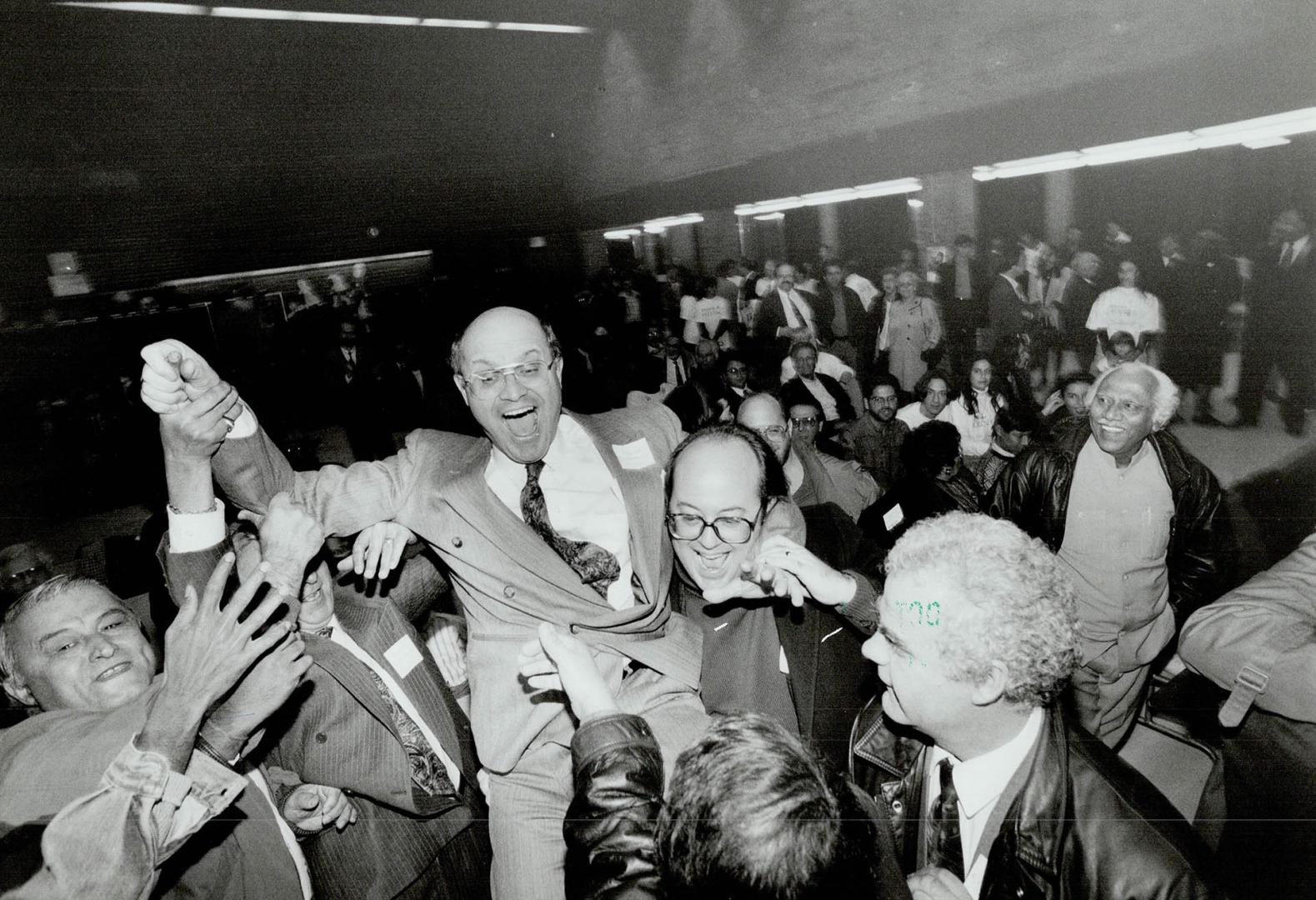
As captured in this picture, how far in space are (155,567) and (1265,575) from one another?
10.1 ft

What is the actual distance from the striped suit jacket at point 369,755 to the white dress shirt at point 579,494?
453 millimetres

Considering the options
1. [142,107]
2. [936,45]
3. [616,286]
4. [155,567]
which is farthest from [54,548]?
[936,45]

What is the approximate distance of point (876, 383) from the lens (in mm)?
3592

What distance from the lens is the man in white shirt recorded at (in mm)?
915

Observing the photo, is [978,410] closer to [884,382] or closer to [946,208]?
[884,382]

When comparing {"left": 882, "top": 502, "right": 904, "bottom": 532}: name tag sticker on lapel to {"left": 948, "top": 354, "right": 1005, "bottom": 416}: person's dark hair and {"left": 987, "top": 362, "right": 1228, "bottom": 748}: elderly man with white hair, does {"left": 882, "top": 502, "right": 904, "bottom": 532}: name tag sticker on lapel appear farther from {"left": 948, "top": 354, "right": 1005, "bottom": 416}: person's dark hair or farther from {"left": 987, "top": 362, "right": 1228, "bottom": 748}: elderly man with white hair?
{"left": 948, "top": 354, "right": 1005, "bottom": 416}: person's dark hair

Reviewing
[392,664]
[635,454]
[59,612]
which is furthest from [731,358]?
[59,612]

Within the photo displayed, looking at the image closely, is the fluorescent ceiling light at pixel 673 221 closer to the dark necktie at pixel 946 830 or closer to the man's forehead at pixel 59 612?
the man's forehead at pixel 59 612

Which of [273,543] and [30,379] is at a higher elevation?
[30,379]

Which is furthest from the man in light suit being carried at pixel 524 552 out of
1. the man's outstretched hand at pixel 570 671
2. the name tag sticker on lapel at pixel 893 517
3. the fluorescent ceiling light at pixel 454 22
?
the fluorescent ceiling light at pixel 454 22

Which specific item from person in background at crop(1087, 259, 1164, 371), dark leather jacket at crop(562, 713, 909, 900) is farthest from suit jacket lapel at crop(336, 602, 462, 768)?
person in background at crop(1087, 259, 1164, 371)

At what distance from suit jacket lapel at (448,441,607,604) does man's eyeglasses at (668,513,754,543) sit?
269mm

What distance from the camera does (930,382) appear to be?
352 centimetres

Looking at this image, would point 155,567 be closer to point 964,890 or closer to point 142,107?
point 142,107
